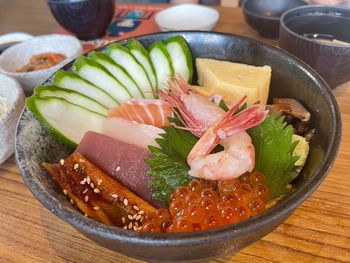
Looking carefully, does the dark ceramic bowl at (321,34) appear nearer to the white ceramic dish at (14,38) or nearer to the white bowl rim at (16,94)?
the white bowl rim at (16,94)

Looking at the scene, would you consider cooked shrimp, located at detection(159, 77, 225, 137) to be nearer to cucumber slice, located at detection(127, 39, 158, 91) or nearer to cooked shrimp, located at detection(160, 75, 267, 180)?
cooked shrimp, located at detection(160, 75, 267, 180)

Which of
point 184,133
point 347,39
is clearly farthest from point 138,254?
point 347,39

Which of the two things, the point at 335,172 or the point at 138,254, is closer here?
the point at 138,254

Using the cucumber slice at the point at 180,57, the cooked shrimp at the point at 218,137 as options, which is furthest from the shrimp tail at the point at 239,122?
the cucumber slice at the point at 180,57

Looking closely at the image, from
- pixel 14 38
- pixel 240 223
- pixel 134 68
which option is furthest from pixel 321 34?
pixel 14 38

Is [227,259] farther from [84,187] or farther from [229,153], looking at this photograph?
[84,187]

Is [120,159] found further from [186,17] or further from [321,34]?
[186,17]

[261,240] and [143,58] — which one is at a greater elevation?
[143,58]
